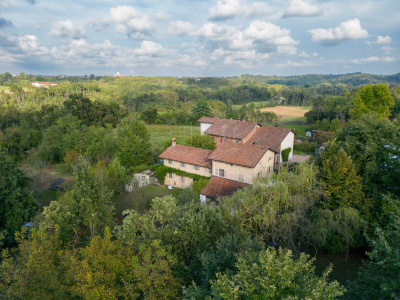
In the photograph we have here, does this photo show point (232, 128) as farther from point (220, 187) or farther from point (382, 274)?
point (382, 274)

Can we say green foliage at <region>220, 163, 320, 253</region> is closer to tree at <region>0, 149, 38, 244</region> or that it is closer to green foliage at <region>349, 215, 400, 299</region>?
green foliage at <region>349, 215, 400, 299</region>

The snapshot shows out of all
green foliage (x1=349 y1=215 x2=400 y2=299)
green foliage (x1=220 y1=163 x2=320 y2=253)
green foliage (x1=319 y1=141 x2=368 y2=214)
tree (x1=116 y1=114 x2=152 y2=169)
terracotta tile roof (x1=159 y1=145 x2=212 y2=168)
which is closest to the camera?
green foliage (x1=349 y1=215 x2=400 y2=299)

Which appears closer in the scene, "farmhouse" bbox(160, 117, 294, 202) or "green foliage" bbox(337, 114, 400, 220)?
"green foliage" bbox(337, 114, 400, 220)

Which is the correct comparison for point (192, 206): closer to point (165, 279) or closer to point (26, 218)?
point (165, 279)

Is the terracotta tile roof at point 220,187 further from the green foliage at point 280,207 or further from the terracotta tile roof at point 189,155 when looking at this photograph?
the green foliage at point 280,207

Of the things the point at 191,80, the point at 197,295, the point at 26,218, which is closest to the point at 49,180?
the point at 26,218

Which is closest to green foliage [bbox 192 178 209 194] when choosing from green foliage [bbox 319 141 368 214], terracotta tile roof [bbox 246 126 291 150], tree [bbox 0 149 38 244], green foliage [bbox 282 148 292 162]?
green foliage [bbox 319 141 368 214]

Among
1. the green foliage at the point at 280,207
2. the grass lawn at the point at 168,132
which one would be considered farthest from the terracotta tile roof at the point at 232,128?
the green foliage at the point at 280,207
